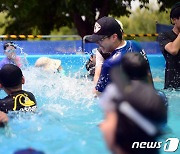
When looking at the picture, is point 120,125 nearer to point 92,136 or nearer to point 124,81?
point 124,81

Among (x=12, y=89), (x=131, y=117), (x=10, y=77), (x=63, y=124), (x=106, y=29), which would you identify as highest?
(x=106, y=29)

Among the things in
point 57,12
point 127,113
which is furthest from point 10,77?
point 57,12

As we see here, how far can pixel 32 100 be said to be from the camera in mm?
4441

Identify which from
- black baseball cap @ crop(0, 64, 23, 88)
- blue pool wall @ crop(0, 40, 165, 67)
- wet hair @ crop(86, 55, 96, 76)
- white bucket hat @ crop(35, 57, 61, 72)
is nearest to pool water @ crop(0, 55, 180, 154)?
black baseball cap @ crop(0, 64, 23, 88)

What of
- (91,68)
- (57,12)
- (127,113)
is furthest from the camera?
(57,12)

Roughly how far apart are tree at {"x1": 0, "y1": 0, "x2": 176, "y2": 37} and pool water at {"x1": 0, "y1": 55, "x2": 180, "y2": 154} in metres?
6.17

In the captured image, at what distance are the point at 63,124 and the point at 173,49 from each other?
1.57 m

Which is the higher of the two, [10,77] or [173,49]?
[173,49]

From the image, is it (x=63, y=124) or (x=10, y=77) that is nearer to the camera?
(x=10, y=77)

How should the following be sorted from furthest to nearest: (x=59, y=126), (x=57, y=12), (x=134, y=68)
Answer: (x=57, y=12), (x=59, y=126), (x=134, y=68)

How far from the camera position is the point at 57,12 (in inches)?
523

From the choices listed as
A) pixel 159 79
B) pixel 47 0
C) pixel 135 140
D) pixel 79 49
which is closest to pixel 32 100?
pixel 135 140

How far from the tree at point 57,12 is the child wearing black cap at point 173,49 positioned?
23.2 ft

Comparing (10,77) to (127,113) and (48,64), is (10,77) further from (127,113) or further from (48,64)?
(48,64)
